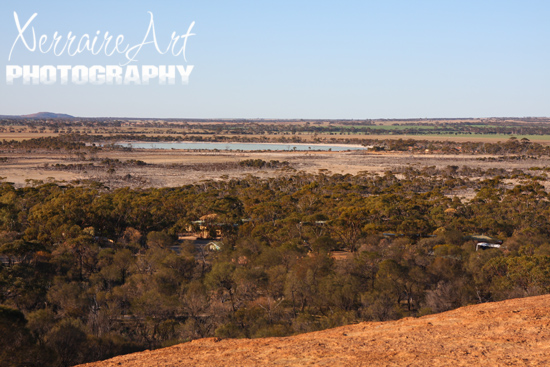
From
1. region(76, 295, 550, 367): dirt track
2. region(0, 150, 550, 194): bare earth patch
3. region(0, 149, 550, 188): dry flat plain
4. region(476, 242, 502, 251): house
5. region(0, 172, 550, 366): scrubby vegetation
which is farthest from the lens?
region(0, 149, 550, 188): dry flat plain

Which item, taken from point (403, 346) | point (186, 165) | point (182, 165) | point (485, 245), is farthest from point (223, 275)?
point (186, 165)

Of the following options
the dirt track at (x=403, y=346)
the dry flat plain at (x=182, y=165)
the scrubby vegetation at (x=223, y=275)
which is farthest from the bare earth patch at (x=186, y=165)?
Answer: the dirt track at (x=403, y=346)

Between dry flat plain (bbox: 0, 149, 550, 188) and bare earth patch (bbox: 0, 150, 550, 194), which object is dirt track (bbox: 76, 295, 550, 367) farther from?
dry flat plain (bbox: 0, 149, 550, 188)

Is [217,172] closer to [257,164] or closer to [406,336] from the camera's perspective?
[257,164]

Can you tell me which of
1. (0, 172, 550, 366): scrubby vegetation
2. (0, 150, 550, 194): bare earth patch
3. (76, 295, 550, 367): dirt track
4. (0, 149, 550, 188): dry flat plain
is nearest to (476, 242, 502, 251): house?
(0, 172, 550, 366): scrubby vegetation

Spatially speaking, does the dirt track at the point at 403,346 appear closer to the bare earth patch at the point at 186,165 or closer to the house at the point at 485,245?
the house at the point at 485,245

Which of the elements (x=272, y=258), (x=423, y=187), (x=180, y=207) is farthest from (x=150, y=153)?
(x=272, y=258)

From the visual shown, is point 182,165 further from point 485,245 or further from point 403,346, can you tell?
point 403,346
